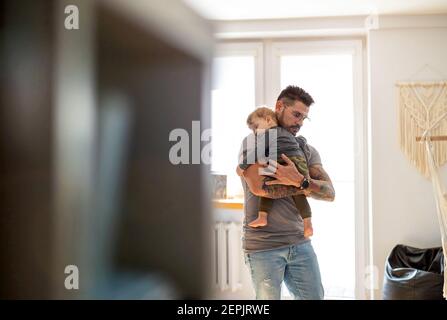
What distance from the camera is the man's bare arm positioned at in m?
0.53

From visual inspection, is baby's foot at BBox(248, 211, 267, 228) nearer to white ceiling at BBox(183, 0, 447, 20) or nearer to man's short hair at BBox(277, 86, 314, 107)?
man's short hair at BBox(277, 86, 314, 107)

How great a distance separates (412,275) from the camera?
0.75 meters

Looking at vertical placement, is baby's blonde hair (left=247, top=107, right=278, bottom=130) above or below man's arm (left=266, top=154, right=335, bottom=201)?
above

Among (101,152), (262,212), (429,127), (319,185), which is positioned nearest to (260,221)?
(262,212)

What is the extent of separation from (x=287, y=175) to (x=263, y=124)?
0.29 feet

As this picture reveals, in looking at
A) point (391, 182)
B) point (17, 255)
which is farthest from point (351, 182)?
point (17, 255)

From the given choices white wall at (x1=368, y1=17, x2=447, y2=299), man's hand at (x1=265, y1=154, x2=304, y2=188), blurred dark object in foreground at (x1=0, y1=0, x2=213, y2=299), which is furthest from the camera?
white wall at (x1=368, y1=17, x2=447, y2=299)

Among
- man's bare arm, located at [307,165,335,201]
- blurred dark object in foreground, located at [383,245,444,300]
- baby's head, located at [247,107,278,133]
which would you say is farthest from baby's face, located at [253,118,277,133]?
blurred dark object in foreground, located at [383,245,444,300]

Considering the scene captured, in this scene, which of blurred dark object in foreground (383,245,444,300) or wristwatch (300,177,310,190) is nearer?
wristwatch (300,177,310,190)

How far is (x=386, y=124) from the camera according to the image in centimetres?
63

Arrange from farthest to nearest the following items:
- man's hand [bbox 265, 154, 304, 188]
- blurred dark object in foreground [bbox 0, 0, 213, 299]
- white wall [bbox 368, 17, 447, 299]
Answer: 1. white wall [bbox 368, 17, 447, 299]
2. man's hand [bbox 265, 154, 304, 188]
3. blurred dark object in foreground [bbox 0, 0, 213, 299]

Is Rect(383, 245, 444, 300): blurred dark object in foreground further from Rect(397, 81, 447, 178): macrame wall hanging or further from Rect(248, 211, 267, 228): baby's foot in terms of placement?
Rect(248, 211, 267, 228): baby's foot

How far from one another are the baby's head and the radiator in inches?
6.7

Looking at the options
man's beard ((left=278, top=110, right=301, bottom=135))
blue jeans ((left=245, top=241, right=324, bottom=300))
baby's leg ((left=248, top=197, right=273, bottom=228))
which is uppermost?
man's beard ((left=278, top=110, right=301, bottom=135))
